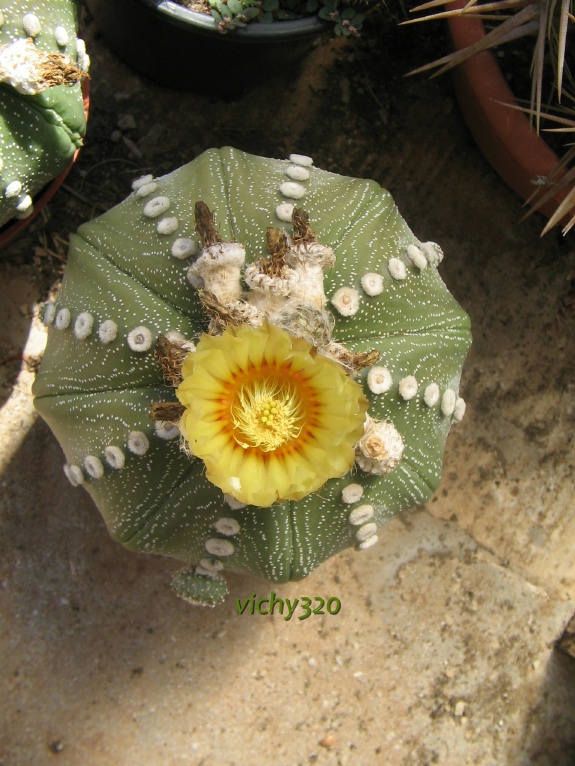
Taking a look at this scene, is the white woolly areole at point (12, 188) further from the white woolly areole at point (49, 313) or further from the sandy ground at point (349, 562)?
the sandy ground at point (349, 562)

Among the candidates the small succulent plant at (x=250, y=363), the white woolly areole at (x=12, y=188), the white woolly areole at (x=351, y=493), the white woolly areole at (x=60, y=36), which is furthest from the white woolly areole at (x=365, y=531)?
the white woolly areole at (x=60, y=36)

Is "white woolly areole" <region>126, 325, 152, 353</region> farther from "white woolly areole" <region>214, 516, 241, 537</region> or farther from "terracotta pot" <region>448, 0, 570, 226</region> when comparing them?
"terracotta pot" <region>448, 0, 570, 226</region>

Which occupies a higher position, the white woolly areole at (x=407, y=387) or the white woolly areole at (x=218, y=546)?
the white woolly areole at (x=407, y=387)

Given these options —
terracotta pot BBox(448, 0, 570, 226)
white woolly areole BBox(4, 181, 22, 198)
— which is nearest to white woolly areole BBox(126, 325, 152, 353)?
white woolly areole BBox(4, 181, 22, 198)

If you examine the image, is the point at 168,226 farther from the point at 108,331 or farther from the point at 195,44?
the point at 195,44

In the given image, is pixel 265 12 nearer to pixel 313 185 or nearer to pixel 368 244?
pixel 313 185

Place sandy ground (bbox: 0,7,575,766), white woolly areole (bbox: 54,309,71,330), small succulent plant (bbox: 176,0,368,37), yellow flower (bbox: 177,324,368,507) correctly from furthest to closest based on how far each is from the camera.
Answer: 1. sandy ground (bbox: 0,7,575,766)
2. small succulent plant (bbox: 176,0,368,37)
3. white woolly areole (bbox: 54,309,71,330)
4. yellow flower (bbox: 177,324,368,507)

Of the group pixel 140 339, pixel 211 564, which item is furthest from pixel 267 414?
pixel 211 564
